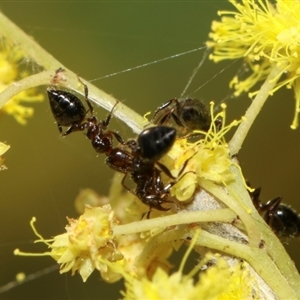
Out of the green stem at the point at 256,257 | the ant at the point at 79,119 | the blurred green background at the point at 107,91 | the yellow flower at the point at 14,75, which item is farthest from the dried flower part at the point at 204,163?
the blurred green background at the point at 107,91

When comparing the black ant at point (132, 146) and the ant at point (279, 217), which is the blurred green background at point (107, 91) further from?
the black ant at point (132, 146)

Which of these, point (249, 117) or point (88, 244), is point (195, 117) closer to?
point (249, 117)

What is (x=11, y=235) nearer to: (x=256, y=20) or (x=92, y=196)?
(x=92, y=196)

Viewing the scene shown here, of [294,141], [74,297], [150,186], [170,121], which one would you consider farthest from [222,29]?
[74,297]

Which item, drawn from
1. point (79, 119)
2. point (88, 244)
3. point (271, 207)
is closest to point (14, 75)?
point (79, 119)

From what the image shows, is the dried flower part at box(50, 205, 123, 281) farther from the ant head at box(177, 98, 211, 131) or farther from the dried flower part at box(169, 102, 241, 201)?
the ant head at box(177, 98, 211, 131)

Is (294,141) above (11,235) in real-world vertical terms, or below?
above

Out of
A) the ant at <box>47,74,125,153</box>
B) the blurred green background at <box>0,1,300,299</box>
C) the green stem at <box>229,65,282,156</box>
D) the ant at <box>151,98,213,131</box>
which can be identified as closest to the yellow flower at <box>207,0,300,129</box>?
the green stem at <box>229,65,282,156</box>
